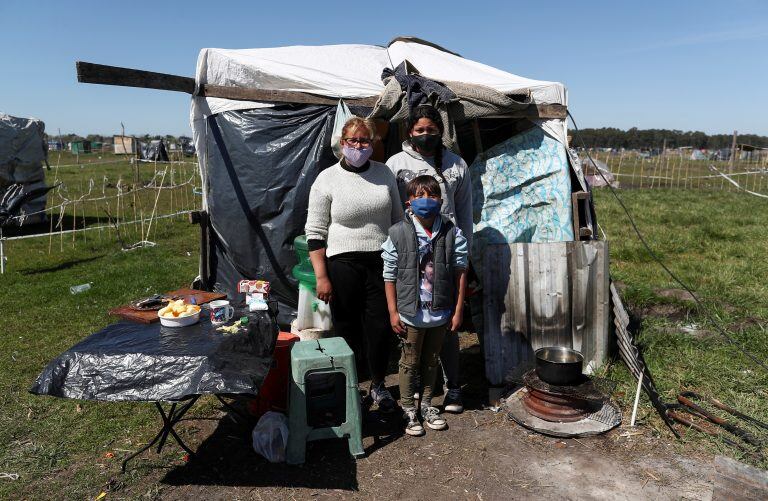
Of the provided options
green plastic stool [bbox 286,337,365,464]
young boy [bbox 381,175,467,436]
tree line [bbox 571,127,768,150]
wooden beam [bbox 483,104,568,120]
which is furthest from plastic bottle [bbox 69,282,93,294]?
tree line [bbox 571,127,768,150]

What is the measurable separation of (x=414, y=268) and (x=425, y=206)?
1.26 ft

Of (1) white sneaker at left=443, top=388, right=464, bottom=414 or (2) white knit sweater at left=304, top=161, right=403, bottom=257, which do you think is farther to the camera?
(1) white sneaker at left=443, top=388, right=464, bottom=414

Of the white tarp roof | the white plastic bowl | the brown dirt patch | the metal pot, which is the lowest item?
the brown dirt patch

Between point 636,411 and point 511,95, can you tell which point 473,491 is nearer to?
point 636,411

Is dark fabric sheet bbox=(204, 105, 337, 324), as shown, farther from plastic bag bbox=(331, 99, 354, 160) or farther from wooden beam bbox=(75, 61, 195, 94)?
wooden beam bbox=(75, 61, 195, 94)

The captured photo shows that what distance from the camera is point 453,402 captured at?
13.0 ft

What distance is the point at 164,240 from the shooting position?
33.9 ft

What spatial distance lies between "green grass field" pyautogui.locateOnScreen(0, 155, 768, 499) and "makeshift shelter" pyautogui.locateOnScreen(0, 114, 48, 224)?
2.12 metres

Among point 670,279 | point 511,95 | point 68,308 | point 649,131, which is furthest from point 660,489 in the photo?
point 649,131

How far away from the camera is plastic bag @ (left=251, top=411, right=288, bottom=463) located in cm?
329

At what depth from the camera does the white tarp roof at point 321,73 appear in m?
4.96

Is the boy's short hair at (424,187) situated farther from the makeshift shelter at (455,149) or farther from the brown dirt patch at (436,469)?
the brown dirt patch at (436,469)

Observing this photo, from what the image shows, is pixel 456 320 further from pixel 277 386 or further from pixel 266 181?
pixel 266 181

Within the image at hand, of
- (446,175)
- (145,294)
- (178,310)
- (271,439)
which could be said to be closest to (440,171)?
(446,175)
